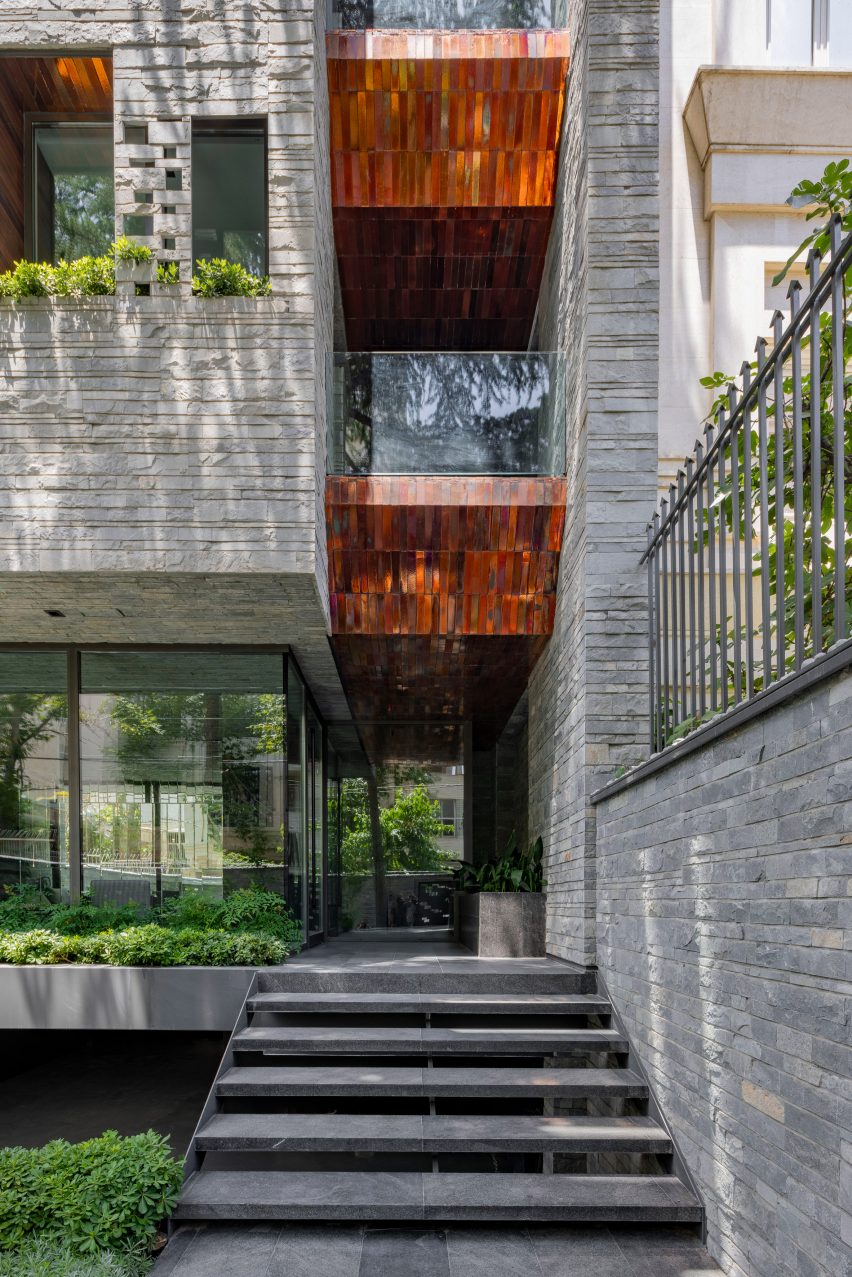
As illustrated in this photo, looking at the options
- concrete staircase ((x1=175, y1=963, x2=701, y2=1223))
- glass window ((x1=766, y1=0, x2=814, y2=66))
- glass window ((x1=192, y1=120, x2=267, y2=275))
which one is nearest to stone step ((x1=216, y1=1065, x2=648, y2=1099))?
concrete staircase ((x1=175, y1=963, x2=701, y2=1223))

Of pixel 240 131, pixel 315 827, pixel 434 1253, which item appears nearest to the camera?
pixel 434 1253

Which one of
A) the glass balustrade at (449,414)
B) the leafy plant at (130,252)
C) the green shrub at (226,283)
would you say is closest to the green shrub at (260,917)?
the glass balustrade at (449,414)

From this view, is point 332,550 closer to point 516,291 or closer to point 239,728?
point 239,728

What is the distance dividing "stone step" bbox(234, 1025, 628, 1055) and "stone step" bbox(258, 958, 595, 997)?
62cm

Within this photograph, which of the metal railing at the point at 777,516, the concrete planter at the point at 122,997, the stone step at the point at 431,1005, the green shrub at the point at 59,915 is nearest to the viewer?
the metal railing at the point at 777,516

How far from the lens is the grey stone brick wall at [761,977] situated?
3.04 metres

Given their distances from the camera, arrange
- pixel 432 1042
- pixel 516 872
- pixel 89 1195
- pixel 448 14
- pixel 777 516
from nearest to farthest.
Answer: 1. pixel 777 516
2. pixel 89 1195
3. pixel 432 1042
4. pixel 448 14
5. pixel 516 872

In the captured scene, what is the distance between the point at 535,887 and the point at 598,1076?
122 inches

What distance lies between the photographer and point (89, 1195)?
4.37 metres

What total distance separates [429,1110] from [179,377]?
190 inches

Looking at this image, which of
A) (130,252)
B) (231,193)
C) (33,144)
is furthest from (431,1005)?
(33,144)

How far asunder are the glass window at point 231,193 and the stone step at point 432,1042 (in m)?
5.03

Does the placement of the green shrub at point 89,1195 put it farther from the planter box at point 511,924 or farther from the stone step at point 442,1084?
the planter box at point 511,924

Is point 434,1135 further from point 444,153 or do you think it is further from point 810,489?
point 444,153
